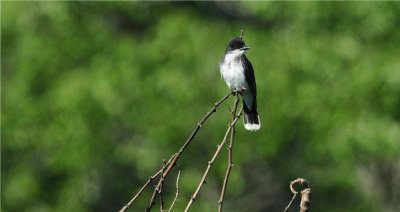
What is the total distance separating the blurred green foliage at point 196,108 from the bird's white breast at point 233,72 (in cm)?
903

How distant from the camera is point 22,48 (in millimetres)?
20344

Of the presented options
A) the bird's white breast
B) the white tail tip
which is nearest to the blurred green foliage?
the bird's white breast

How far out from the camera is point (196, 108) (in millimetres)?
18234

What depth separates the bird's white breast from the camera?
7.68 metres

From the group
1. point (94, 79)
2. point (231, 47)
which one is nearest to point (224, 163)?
point (94, 79)

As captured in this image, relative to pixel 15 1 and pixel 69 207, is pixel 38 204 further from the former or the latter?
pixel 15 1

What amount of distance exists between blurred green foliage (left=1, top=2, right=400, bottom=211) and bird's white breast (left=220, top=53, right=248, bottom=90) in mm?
9034

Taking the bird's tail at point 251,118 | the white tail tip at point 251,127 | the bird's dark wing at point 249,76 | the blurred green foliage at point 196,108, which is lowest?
the white tail tip at point 251,127

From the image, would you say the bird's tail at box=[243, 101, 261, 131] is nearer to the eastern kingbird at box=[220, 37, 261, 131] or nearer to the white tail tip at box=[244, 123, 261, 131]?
the white tail tip at box=[244, 123, 261, 131]

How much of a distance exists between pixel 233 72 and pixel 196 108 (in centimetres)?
1051

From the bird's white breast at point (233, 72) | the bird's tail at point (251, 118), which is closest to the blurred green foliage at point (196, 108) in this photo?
the bird's white breast at point (233, 72)

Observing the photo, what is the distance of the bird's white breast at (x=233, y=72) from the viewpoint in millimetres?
7684

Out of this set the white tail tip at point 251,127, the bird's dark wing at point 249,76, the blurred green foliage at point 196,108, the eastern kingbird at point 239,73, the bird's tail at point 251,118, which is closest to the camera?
the white tail tip at point 251,127

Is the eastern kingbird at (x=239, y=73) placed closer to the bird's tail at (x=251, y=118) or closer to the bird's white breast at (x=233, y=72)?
the bird's white breast at (x=233, y=72)
